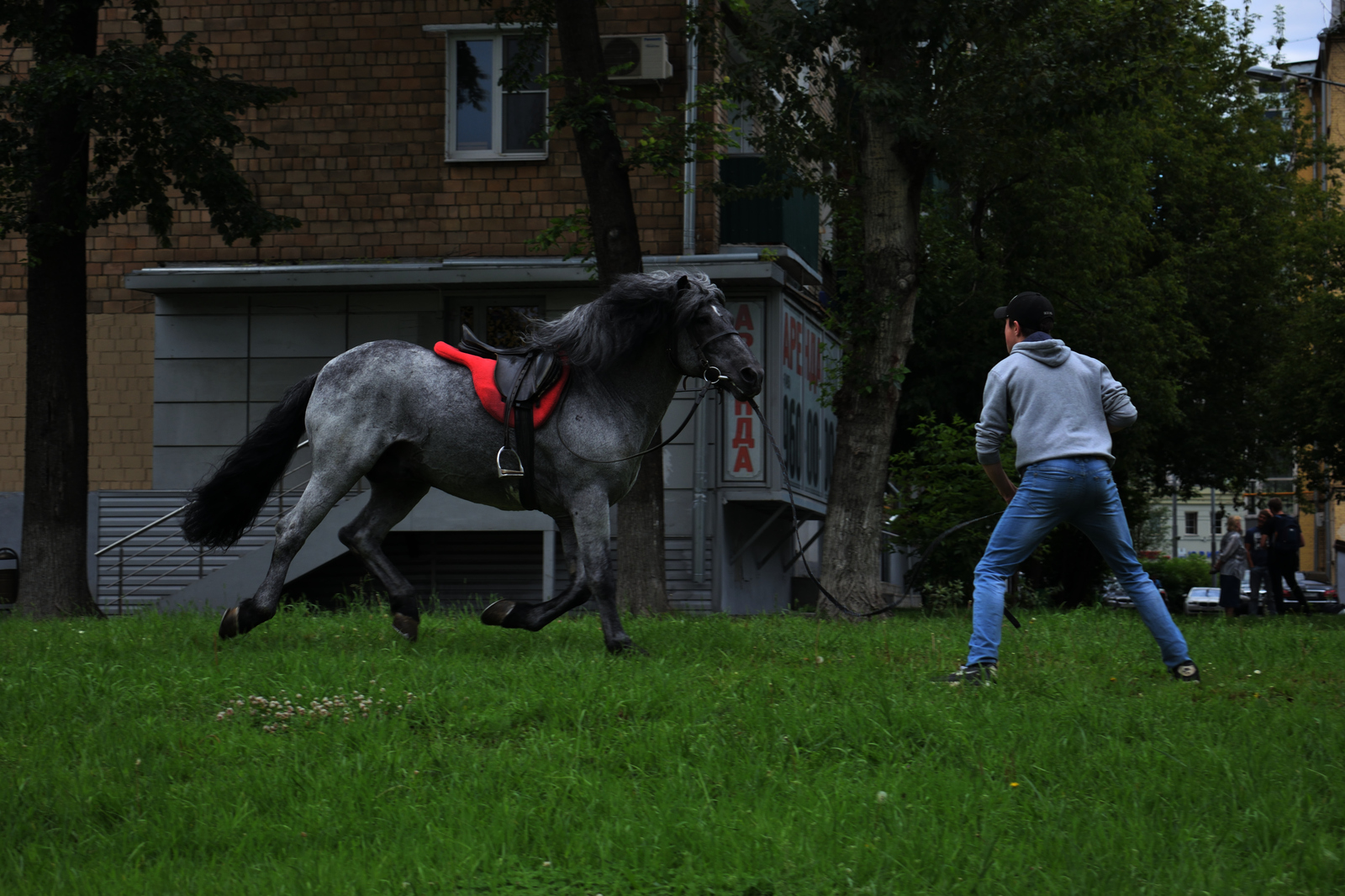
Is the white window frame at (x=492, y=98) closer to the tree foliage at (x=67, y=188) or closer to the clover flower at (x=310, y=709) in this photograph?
the tree foliage at (x=67, y=188)

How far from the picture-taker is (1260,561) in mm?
24203

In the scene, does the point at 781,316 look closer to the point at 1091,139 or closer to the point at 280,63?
the point at 1091,139

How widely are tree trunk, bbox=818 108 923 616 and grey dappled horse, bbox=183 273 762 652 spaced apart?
5.97 m

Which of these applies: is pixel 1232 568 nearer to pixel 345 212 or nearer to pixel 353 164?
pixel 345 212

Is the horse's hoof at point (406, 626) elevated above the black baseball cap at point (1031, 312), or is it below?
below

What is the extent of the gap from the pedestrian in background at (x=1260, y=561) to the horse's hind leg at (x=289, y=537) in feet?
63.4

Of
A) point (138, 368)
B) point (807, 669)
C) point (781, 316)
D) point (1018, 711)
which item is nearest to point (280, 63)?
point (138, 368)

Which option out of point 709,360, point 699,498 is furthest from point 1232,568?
point 709,360

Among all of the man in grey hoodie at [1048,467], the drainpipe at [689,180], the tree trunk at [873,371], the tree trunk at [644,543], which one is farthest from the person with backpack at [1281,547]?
the man in grey hoodie at [1048,467]

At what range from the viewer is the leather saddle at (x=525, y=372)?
24.7 ft

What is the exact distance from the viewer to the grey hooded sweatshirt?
20.8 ft

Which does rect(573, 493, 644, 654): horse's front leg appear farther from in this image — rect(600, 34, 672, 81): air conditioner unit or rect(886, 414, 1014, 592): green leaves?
rect(600, 34, 672, 81): air conditioner unit

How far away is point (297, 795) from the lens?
475 centimetres

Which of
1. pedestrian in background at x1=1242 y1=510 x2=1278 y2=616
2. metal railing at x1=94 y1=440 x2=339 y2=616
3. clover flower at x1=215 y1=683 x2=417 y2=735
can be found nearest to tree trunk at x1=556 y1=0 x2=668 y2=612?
metal railing at x1=94 y1=440 x2=339 y2=616
